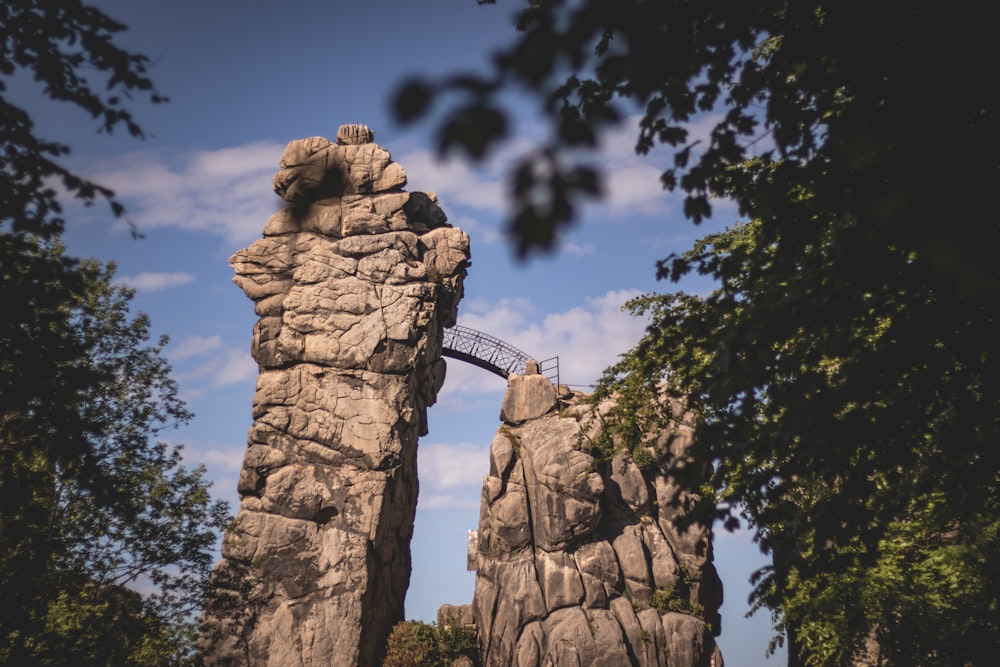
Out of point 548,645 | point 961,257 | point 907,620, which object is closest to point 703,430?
point 961,257

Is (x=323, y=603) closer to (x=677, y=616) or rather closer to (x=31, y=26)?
(x=677, y=616)

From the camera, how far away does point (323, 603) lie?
25.9 meters

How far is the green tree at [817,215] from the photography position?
3.13 meters

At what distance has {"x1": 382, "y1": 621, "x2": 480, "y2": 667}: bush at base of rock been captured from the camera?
86.6 ft

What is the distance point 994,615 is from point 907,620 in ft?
8.42

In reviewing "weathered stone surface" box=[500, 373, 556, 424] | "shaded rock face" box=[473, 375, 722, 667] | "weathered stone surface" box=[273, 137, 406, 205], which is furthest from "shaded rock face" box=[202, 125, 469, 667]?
"shaded rock face" box=[473, 375, 722, 667]

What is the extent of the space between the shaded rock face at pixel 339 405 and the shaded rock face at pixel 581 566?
3.93m

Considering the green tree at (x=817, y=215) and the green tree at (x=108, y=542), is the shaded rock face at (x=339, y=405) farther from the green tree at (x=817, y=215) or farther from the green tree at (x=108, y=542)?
the green tree at (x=817, y=215)

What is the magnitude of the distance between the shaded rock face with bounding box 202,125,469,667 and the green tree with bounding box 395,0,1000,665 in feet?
65.8

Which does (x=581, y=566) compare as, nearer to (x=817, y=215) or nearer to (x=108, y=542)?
(x=108, y=542)

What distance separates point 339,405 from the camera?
2850 cm

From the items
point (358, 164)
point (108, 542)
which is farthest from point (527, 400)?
point (108, 542)

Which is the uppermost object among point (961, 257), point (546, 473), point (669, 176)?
point (546, 473)

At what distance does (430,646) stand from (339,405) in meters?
8.98
